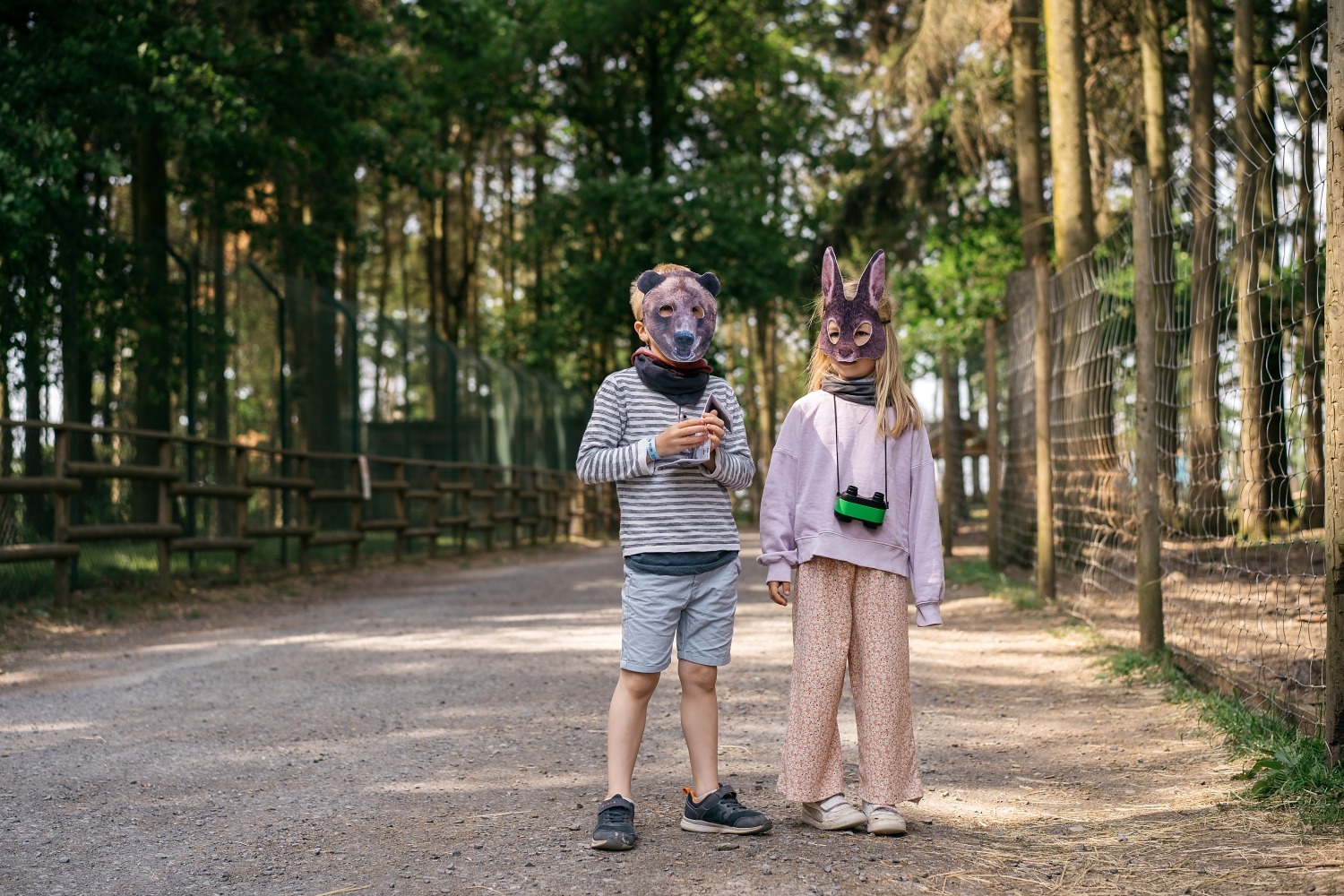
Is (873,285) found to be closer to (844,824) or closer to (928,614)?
(928,614)

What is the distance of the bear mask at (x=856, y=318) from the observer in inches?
156

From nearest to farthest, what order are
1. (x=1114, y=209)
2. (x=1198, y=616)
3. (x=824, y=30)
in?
(x=1198, y=616) → (x=1114, y=209) → (x=824, y=30)

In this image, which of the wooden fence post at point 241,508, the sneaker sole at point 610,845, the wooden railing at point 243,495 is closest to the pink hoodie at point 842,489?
the sneaker sole at point 610,845

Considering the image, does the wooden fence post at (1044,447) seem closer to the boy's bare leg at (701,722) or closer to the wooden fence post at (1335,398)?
the wooden fence post at (1335,398)

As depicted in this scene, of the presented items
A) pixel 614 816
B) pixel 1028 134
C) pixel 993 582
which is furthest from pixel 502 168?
pixel 614 816

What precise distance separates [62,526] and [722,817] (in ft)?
23.3

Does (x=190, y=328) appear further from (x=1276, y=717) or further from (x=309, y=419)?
(x=1276, y=717)

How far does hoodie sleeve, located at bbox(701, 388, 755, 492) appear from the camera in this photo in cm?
386

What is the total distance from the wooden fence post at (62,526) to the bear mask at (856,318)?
23.2ft

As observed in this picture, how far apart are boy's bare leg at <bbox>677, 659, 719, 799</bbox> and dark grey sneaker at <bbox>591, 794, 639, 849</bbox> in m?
0.24

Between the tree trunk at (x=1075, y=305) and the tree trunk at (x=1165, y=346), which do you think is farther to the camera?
the tree trunk at (x=1075, y=305)

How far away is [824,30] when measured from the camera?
890 inches

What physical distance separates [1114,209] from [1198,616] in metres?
11.8

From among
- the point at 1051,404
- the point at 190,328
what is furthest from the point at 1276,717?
the point at 190,328
